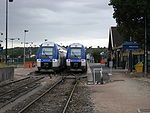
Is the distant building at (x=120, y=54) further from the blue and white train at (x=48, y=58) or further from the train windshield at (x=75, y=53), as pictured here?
the blue and white train at (x=48, y=58)

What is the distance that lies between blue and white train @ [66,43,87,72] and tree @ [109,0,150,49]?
5.98 m

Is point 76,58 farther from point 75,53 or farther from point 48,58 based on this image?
point 48,58

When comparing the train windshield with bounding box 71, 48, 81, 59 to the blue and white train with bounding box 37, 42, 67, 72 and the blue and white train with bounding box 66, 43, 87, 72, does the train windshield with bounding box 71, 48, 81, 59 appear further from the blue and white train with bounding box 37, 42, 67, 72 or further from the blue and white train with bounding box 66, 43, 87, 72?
the blue and white train with bounding box 37, 42, 67, 72

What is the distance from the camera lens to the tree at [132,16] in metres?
27.0

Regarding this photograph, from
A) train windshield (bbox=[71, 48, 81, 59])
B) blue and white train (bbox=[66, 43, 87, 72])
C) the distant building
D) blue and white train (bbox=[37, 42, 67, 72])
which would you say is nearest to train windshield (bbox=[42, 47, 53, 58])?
blue and white train (bbox=[37, 42, 67, 72])

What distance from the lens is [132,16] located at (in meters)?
29.2

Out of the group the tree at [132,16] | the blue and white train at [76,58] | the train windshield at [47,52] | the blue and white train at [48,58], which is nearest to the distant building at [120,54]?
the blue and white train at [76,58]

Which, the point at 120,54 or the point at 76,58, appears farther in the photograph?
the point at 120,54

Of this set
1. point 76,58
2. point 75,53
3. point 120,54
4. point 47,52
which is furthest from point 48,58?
point 120,54

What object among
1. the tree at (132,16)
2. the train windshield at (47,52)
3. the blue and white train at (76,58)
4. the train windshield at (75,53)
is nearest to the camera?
the tree at (132,16)

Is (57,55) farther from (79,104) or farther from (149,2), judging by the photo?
(79,104)

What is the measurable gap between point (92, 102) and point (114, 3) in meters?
16.8

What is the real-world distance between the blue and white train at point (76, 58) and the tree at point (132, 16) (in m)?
5.98

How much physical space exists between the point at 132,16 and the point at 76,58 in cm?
860
